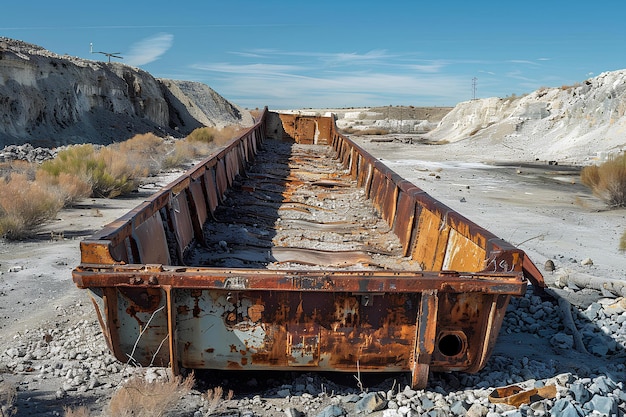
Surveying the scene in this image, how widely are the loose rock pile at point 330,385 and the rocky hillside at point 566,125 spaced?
20.7 meters

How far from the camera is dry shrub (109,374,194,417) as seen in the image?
3080 mm

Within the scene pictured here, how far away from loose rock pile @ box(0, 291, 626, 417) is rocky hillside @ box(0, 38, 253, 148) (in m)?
22.9

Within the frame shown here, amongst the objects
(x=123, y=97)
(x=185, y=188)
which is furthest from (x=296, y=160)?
(x=123, y=97)

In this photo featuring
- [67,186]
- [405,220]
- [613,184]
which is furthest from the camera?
[613,184]

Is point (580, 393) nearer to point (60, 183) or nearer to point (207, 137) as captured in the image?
point (60, 183)

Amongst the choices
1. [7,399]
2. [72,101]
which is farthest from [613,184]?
[72,101]

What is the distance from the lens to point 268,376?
373 centimetres

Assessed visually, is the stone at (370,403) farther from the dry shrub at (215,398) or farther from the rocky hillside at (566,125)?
the rocky hillside at (566,125)

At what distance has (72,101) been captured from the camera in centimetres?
3238

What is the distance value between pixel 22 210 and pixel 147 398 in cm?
633

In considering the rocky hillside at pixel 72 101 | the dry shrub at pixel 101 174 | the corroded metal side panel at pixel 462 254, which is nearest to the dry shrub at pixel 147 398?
the corroded metal side panel at pixel 462 254

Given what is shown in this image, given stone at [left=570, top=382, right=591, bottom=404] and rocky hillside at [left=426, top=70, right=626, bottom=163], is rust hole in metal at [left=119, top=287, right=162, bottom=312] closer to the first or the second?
stone at [left=570, top=382, right=591, bottom=404]

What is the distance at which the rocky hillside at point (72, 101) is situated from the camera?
26844mm

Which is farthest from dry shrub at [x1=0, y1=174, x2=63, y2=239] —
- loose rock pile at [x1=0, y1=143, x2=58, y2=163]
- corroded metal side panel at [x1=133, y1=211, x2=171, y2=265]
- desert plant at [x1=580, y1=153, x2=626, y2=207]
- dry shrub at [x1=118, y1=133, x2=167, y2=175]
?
desert plant at [x1=580, y1=153, x2=626, y2=207]
